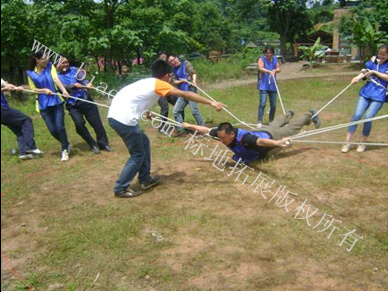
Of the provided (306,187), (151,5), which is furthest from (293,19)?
(306,187)

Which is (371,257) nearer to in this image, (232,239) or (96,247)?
(232,239)

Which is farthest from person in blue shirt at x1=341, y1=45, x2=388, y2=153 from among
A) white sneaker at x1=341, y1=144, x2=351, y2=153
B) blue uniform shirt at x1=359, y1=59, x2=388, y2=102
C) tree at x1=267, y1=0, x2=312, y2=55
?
tree at x1=267, y1=0, x2=312, y2=55

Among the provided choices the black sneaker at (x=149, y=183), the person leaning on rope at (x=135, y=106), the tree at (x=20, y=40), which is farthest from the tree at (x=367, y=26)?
the black sneaker at (x=149, y=183)

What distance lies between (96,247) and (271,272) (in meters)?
1.58

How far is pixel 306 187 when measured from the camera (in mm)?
4652

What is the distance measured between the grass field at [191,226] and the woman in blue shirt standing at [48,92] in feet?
0.97

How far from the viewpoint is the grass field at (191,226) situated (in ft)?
9.82

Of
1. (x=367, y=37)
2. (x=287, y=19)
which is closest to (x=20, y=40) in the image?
(x=367, y=37)

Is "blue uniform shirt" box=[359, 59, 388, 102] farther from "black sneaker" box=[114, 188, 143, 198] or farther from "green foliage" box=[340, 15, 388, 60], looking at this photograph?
"green foliage" box=[340, 15, 388, 60]

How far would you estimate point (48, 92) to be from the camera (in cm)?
534

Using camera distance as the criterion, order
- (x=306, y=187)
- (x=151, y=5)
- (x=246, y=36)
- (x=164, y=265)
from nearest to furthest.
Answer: (x=164, y=265) → (x=306, y=187) → (x=151, y=5) → (x=246, y=36)

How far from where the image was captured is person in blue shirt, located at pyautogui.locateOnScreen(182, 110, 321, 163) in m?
4.76

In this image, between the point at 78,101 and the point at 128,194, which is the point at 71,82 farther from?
the point at 128,194

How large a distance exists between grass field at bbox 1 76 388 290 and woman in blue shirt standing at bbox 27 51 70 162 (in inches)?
11.6
